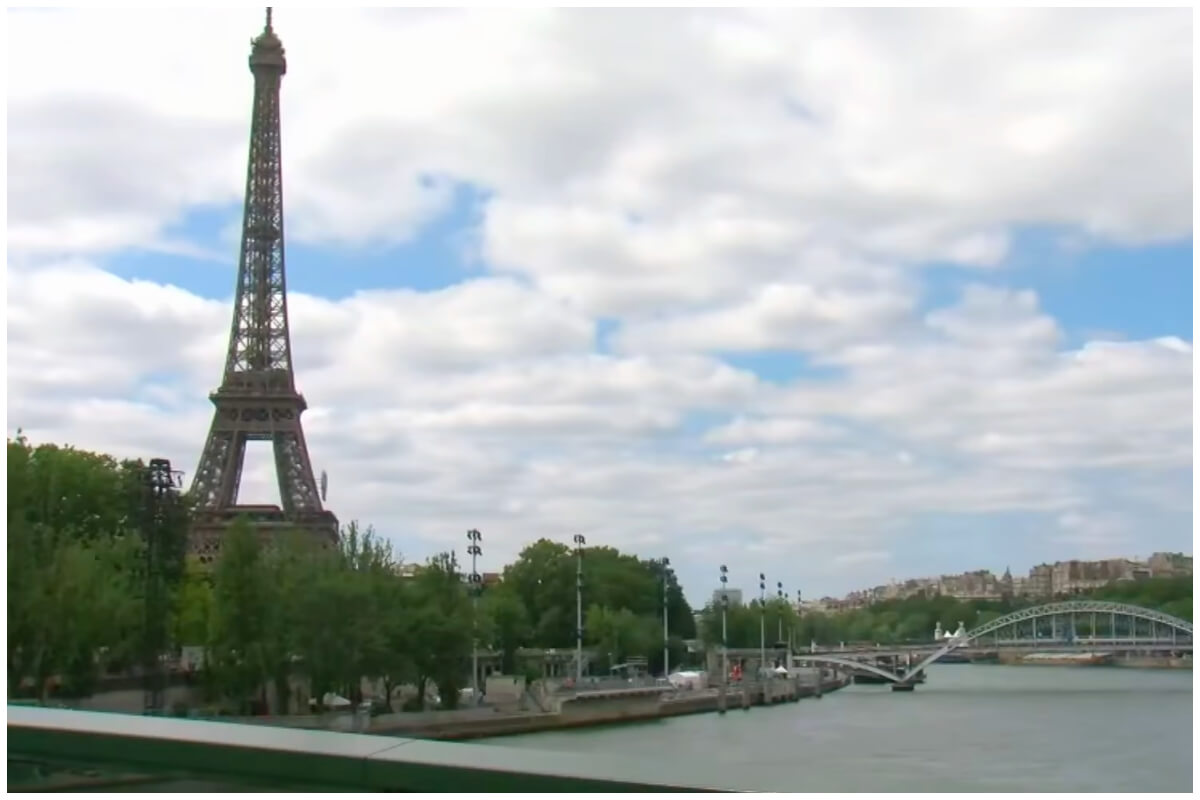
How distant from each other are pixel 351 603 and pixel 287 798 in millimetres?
26167

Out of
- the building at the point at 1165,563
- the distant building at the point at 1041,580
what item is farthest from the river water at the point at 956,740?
the distant building at the point at 1041,580

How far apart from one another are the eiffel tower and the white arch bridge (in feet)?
98.9

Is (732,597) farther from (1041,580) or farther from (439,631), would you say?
(1041,580)

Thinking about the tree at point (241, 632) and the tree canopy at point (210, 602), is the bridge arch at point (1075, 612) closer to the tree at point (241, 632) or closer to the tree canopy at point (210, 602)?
the tree canopy at point (210, 602)

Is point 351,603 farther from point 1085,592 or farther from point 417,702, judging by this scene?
point 1085,592

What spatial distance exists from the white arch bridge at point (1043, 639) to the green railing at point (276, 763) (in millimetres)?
64321

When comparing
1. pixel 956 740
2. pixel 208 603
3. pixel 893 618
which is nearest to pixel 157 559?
pixel 208 603

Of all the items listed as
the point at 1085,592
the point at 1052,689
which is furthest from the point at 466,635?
the point at 1085,592

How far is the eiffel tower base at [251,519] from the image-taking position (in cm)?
4372

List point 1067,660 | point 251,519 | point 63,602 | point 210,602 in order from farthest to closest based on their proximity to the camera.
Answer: point 1067,660
point 251,519
point 210,602
point 63,602

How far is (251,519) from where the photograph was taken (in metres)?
42.5

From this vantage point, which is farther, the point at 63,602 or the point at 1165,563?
the point at 1165,563

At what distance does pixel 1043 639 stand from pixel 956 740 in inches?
1823

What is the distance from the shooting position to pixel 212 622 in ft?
93.8
